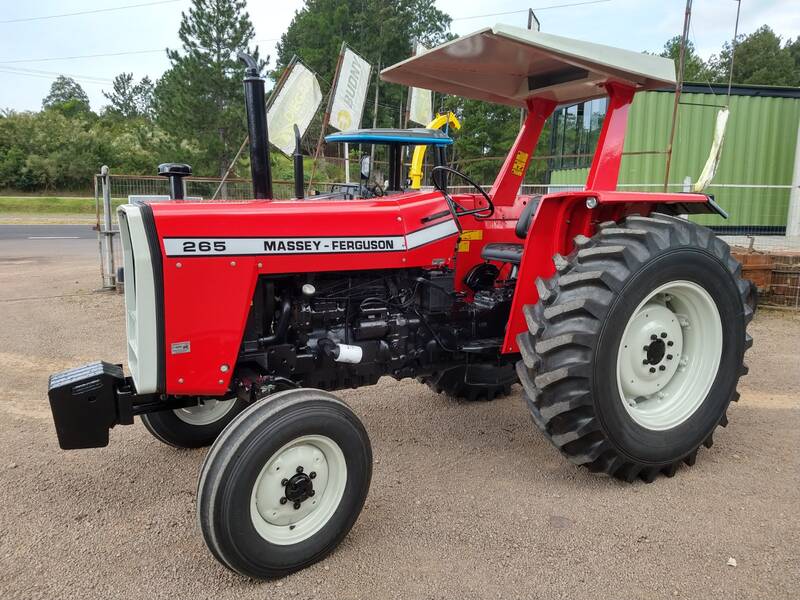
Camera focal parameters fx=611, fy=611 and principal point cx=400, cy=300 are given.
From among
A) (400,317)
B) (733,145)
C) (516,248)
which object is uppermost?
(733,145)

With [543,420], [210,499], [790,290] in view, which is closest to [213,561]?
[210,499]

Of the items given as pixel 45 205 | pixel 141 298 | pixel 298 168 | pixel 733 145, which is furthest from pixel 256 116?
pixel 45 205

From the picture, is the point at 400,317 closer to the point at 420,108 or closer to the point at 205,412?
the point at 205,412

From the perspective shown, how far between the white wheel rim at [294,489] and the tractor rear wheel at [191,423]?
1.08 metres

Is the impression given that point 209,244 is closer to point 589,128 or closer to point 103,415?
point 103,415

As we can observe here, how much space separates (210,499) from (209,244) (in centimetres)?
102

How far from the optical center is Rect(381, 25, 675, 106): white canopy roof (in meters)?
2.94

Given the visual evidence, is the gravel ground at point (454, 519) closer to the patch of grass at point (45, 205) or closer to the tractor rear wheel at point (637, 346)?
the tractor rear wheel at point (637, 346)

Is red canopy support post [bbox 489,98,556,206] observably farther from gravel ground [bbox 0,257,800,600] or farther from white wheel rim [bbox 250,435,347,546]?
white wheel rim [bbox 250,435,347,546]

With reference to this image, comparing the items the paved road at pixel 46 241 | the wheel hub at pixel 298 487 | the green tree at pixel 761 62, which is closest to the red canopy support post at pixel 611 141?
the wheel hub at pixel 298 487

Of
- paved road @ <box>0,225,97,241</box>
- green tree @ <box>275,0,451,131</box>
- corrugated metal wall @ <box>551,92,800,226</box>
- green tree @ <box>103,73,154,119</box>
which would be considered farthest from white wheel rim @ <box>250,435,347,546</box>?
green tree @ <box>103,73,154,119</box>

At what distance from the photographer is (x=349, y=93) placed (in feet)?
35.3

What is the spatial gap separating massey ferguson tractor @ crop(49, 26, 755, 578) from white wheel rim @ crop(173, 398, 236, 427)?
0.01 metres

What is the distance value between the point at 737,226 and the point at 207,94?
2472 cm
